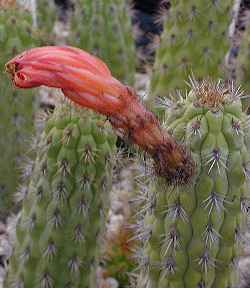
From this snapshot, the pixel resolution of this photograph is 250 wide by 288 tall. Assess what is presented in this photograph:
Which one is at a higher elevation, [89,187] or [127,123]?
[127,123]

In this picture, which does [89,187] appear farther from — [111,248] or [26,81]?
[111,248]

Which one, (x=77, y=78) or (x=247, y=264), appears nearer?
(x=77, y=78)

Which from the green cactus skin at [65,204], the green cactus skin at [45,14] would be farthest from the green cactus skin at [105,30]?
the green cactus skin at [65,204]

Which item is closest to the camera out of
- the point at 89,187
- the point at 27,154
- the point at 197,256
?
the point at 197,256

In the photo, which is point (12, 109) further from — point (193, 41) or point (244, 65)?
point (244, 65)

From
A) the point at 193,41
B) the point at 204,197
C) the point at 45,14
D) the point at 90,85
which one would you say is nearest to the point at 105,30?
the point at 193,41

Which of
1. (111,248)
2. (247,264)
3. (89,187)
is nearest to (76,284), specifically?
(89,187)

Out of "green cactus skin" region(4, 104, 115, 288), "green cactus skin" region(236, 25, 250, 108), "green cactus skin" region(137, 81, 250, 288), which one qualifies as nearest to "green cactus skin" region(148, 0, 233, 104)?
"green cactus skin" region(236, 25, 250, 108)

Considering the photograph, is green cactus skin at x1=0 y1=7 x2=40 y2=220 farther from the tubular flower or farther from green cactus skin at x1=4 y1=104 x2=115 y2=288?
the tubular flower
